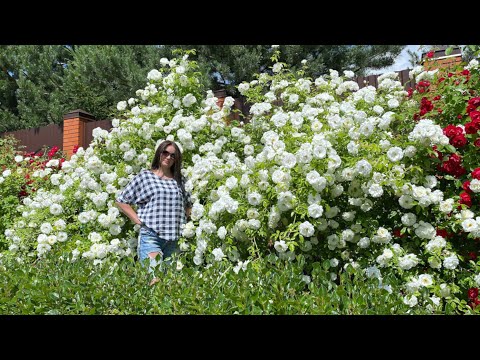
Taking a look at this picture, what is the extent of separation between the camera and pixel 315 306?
1.73m

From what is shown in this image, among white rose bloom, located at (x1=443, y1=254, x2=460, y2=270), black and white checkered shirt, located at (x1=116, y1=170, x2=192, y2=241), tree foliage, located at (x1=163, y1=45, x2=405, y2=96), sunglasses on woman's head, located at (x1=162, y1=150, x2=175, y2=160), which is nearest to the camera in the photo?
white rose bloom, located at (x1=443, y1=254, x2=460, y2=270)

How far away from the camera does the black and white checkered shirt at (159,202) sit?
3.46 meters

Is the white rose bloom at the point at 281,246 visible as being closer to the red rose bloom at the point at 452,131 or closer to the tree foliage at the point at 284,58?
the red rose bloom at the point at 452,131

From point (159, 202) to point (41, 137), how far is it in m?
7.84

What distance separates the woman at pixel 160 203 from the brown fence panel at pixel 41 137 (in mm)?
6907

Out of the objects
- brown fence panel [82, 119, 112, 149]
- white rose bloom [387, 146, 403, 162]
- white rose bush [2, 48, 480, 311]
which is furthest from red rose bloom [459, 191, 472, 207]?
brown fence panel [82, 119, 112, 149]

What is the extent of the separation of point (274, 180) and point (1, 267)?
5.08 feet

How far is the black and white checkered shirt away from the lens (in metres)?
3.46

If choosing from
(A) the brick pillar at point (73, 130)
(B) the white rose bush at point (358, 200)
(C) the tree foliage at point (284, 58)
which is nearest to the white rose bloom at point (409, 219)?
(B) the white rose bush at point (358, 200)

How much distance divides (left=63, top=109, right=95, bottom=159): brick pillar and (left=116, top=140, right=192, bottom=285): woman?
6.17 meters

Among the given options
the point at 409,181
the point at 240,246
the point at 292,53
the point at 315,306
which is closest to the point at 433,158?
the point at 409,181

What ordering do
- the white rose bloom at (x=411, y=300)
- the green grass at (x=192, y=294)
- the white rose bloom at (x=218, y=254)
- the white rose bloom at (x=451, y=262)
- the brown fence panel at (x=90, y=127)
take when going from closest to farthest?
the green grass at (x=192, y=294), the white rose bloom at (x=411, y=300), the white rose bloom at (x=451, y=262), the white rose bloom at (x=218, y=254), the brown fence panel at (x=90, y=127)

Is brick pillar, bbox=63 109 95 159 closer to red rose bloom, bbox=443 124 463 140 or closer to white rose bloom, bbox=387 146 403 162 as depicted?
white rose bloom, bbox=387 146 403 162

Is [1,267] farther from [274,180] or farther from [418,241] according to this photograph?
[418,241]
